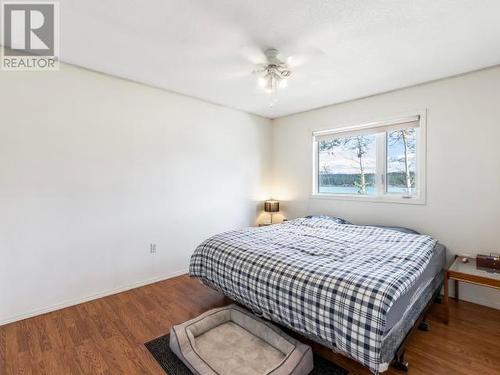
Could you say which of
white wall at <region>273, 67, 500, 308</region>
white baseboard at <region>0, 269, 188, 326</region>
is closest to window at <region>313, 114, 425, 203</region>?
white wall at <region>273, 67, 500, 308</region>

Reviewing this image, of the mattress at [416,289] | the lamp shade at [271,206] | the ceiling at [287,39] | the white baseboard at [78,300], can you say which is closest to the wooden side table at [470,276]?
the mattress at [416,289]

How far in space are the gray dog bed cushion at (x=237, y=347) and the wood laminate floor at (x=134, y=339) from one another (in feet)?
0.85

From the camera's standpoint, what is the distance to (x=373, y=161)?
3545 millimetres

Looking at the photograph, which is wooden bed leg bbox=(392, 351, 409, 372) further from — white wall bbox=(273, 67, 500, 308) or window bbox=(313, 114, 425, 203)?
window bbox=(313, 114, 425, 203)

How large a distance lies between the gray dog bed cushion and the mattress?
0.58m

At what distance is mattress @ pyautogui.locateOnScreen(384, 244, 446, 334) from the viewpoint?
4.90 feet

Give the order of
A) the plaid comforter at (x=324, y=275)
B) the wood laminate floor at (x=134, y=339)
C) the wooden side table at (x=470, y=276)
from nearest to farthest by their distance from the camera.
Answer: the plaid comforter at (x=324, y=275), the wood laminate floor at (x=134, y=339), the wooden side table at (x=470, y=276)

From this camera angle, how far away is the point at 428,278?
2.17 m

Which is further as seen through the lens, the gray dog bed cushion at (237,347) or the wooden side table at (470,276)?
the wooden side table at (470,276)

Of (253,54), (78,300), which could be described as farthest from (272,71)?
(78,300)

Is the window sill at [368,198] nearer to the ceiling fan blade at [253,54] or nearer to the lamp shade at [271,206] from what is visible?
the lamp shade at [271,206]

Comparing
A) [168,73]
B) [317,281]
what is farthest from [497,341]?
[168,73]

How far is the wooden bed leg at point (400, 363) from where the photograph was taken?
169 centimetres

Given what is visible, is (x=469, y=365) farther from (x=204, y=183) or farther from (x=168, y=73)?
(x=168, y=73)
